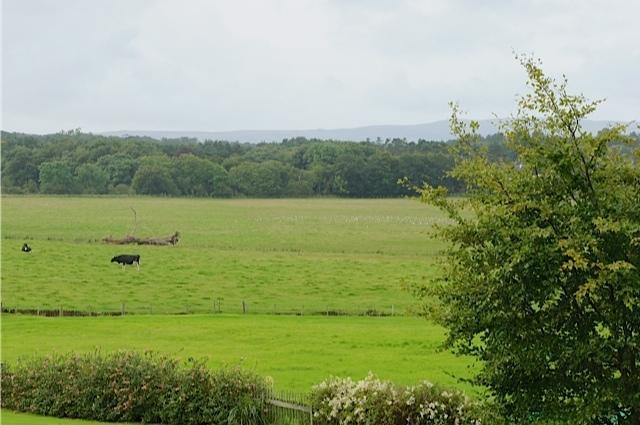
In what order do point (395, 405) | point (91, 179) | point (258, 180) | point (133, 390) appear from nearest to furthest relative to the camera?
point (395, 405) → point (133, 390) → point (258, 180) → point (91, 179)

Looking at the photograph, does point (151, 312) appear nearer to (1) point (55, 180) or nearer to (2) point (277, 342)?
(2) point (277, 342)

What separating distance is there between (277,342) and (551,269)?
2391 centimetres

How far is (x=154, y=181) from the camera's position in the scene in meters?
175

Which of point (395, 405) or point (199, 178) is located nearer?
point (395, 405)

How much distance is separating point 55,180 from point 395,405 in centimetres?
16079

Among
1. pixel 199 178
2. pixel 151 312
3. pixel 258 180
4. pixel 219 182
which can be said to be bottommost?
pixel 151 312

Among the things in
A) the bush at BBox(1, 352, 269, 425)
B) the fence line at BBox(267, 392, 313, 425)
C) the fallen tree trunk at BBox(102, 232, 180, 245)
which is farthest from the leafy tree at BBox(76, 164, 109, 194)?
the fence line at BBox(267, 392, 313, 425)

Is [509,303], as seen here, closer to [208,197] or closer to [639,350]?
[639,350]

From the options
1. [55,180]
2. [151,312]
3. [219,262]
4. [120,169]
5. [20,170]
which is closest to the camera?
[151,312]

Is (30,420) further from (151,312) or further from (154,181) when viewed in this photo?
(154,181)

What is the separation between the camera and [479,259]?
1678 centimetres

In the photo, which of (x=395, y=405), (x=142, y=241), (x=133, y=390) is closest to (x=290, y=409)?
(x=395, y=405)

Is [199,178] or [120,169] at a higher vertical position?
[120,169]

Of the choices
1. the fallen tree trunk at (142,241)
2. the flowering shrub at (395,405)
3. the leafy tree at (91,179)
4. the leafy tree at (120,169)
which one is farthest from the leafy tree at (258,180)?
the flowering shrub at (395,405)
